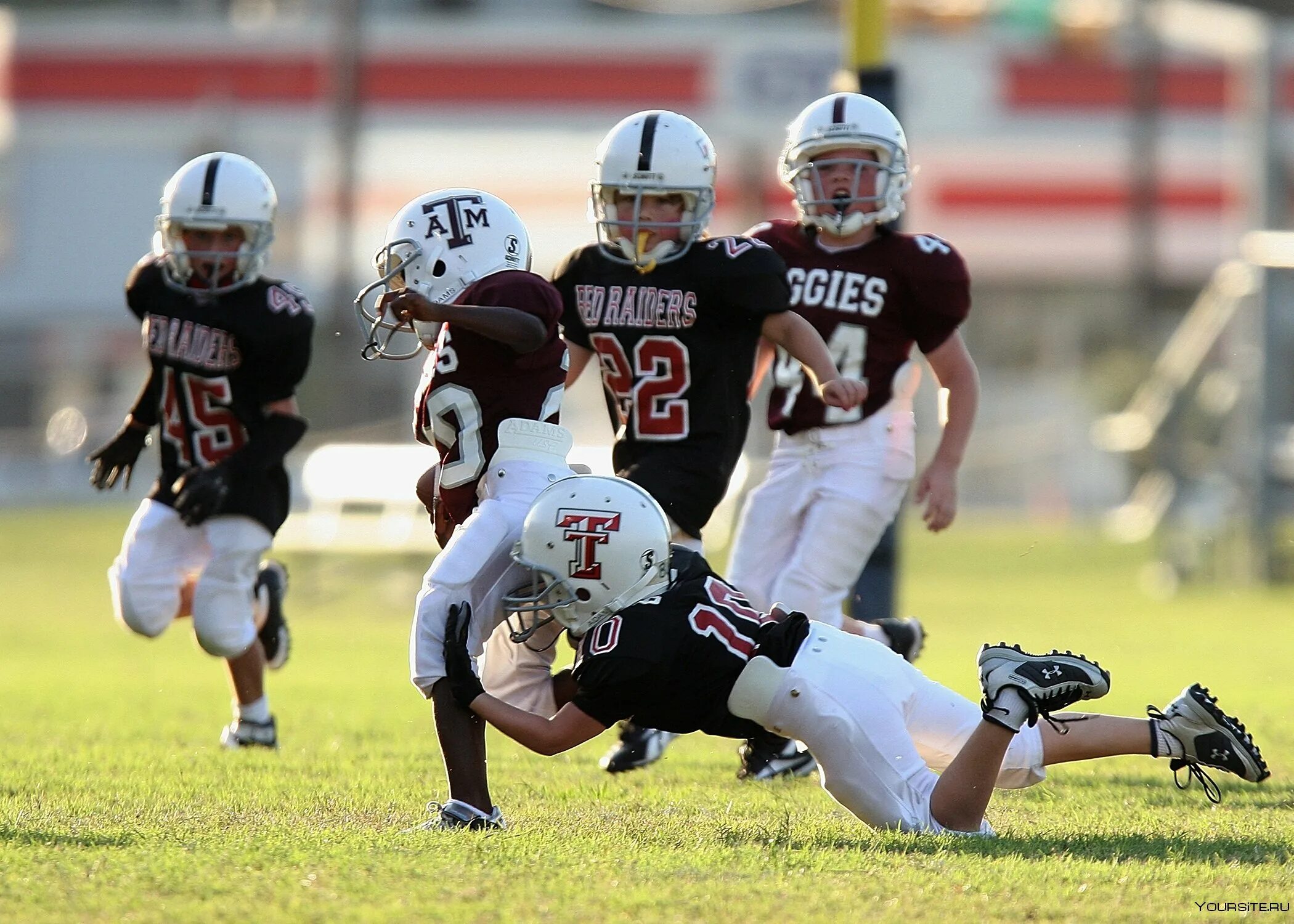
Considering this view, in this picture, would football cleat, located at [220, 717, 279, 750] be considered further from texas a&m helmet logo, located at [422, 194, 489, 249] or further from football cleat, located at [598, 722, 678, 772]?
texas a&m helmet logo, located at [422, 194, 489, 249]

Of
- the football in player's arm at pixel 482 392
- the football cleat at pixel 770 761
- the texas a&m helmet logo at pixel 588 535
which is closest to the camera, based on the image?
the texas a&m helmet logo at pixel 588 535

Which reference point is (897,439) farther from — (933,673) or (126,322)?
(126,322)

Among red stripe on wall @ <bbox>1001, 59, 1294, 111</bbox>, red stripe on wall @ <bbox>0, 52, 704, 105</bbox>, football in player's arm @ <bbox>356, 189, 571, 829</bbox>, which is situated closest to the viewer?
football in player's arm @ <bbox>356, 189, 571, 829</bbox>

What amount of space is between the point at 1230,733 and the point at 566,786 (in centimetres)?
185

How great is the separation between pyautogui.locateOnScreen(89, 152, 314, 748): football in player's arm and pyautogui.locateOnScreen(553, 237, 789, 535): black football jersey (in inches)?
51.8

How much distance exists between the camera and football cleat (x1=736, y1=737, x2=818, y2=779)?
5613 millimetres

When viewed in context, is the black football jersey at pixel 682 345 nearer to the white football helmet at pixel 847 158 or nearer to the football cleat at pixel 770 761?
the white football helmet at pixel 847 158

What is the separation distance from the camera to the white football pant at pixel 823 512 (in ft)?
19.3

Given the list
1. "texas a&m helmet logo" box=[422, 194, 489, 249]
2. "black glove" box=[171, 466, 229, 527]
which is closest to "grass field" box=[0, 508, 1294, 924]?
"black glove" box=[171, 466, 229, 527]

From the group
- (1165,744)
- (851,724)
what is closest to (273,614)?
(851,724)

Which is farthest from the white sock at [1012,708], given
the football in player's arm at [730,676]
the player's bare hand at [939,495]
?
the player's bare hand at [939,495]

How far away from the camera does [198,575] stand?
656 centimetres

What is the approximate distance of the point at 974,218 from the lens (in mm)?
29422

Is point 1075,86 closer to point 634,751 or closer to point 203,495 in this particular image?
point 203,495
